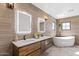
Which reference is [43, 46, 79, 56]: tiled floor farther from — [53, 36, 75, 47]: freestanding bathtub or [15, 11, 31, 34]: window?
[15, 11, 31, 34]: window

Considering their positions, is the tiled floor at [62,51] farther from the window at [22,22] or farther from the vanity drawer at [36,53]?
the window at [22,22]

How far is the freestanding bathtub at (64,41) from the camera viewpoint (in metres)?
1.87

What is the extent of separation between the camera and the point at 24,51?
1568 millimetres

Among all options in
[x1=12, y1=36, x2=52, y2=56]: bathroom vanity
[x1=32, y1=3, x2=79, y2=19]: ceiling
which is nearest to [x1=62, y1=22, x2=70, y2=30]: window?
[x1=32, y1=3, x2=79, y2=19]: ceiling

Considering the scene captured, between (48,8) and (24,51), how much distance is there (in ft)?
2.99

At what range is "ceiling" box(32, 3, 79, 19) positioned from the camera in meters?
1.70

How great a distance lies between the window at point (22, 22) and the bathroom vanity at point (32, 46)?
24 cm

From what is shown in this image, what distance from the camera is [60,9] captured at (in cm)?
179

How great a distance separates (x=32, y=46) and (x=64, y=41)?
667 mm

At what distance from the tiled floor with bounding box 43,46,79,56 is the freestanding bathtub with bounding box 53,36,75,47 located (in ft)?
0.29

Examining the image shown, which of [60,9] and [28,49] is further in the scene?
[60,9]

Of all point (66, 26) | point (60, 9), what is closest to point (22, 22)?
point (60, 9)

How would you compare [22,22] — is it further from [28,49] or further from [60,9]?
[60,9]

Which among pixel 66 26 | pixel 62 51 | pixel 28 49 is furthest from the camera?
pixel 66 26
